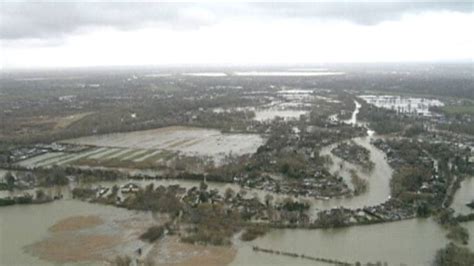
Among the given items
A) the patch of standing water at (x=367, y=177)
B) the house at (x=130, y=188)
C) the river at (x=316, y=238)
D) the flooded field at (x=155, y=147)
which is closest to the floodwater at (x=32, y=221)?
the river at (x=316, y=238)

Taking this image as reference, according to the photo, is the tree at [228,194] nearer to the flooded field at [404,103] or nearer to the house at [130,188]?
the house at [130,188]

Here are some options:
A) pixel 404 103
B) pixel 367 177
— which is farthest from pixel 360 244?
pixel 404 103

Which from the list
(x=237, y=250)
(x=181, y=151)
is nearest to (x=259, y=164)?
(x=181, y=151)

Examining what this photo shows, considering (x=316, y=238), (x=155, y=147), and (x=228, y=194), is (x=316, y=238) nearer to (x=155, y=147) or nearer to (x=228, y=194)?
(x=228, y=194)

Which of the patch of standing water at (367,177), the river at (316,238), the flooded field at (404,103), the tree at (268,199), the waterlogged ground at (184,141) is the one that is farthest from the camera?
the flooded field at (404,103)

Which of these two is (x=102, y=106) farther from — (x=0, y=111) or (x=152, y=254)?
(x=152, y=254)

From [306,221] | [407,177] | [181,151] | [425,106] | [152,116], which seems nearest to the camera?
[306,221]

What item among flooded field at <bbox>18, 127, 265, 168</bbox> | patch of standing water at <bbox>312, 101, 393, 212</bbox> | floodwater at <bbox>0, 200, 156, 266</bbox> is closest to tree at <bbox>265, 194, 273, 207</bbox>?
patch of standing water at <bbox>312, 101, 393, 212</bbox>

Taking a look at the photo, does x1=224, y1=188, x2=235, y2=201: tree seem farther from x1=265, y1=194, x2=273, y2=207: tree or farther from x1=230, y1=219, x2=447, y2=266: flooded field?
x1=230, y1=219, x2=447, y2=266: flooded field
